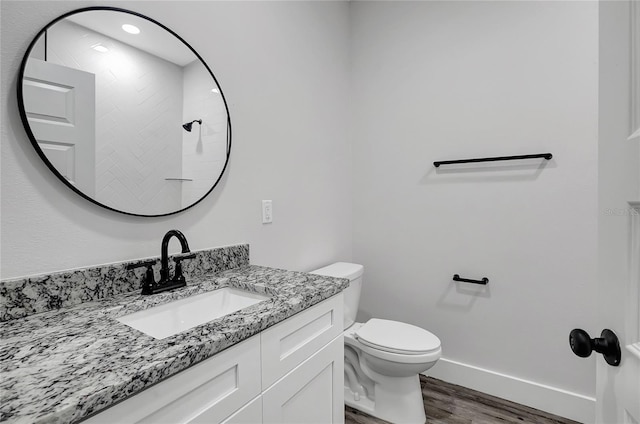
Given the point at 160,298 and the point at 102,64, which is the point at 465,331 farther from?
the point at 102,64

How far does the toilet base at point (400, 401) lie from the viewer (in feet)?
5.18

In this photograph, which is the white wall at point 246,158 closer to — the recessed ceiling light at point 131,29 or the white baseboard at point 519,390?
the recessed ceiling light at point 131,29

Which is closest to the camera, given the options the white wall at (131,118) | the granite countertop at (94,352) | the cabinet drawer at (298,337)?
the granite countertop at (94,352)

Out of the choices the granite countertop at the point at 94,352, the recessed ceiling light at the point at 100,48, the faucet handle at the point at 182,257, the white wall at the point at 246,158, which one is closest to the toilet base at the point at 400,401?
the white wall at the point at 246,158

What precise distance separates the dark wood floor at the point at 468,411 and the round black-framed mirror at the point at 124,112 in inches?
61.4

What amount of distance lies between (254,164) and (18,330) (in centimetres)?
104

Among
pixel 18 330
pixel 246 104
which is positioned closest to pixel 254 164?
pixel 246 104

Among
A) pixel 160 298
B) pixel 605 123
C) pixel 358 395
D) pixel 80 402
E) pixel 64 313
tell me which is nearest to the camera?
pixel 80 402

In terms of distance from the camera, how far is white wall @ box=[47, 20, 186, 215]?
956mm

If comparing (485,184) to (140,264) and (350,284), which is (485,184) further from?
(140,264)

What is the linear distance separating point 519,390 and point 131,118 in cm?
241

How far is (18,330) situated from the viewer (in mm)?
729

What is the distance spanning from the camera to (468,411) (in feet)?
5.54

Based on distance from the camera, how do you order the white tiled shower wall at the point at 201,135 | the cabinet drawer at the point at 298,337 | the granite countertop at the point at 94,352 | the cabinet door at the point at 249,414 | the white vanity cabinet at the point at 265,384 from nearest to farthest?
the granite countertop at the point at 94,352, the white vanity cabinet at the point at 265,384, the cabinet door at the point at 249,414, the cabinet drawer at the point at 298,337, the white tiled shower wall at the point at 201,135
